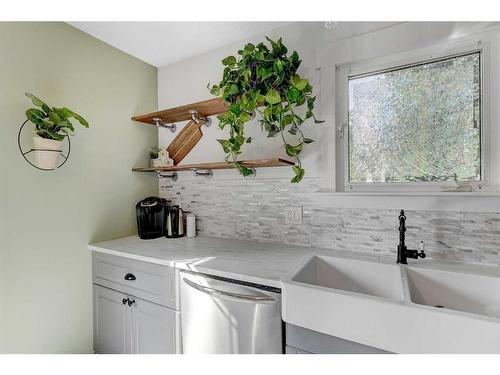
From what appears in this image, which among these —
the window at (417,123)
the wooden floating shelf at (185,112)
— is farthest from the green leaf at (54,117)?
the window at (417,123)

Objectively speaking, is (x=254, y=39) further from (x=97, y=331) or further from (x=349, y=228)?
(x=97, y=331)

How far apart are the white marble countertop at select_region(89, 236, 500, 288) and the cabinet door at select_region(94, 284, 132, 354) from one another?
0.28 metres

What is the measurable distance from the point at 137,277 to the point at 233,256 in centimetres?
56

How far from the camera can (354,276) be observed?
1.19 metres

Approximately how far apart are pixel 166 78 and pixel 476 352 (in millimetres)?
2333

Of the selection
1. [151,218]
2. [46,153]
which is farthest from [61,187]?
[151,218]

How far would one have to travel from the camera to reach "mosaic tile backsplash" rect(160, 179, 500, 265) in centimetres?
113

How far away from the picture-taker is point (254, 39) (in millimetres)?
1660

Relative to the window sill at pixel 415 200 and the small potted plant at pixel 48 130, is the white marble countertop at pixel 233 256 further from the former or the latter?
the small potted plant at pixel 48 130

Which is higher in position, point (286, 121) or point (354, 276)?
point (286, 121)

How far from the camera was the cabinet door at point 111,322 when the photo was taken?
1.41 m

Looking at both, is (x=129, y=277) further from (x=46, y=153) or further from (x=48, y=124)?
(x=48, y=124)

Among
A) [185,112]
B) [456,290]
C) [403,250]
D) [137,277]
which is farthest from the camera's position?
[185,112]

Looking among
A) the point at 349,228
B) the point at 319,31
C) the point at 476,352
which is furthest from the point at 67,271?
the point at 319,31
